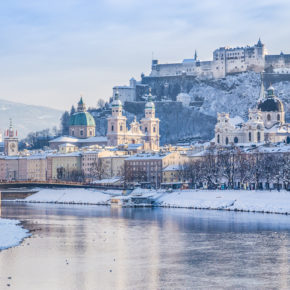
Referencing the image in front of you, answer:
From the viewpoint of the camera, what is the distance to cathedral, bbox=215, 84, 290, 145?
440ft

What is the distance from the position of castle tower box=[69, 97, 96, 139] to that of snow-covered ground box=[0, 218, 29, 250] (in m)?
114

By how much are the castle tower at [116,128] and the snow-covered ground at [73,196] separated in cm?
4865

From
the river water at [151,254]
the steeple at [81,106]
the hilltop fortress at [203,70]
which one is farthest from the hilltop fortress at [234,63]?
the river water at [151,254]

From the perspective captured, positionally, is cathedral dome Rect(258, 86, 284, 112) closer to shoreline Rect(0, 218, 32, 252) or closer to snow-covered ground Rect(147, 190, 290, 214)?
snow-covered ground Rect(147, 190, 290, 214)

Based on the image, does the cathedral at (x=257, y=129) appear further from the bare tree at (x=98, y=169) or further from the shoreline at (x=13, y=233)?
the shoreline at (x=13, y=233)

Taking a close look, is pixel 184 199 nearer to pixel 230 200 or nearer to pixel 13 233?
pixel 230 200

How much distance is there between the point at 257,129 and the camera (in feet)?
439

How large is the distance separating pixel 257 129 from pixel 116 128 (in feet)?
124

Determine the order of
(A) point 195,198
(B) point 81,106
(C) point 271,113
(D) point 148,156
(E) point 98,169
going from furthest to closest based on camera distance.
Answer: (B) point 81,106, (C) point 271,113, (E) point 98,169, (D) point 148,156, (A) point 195,198

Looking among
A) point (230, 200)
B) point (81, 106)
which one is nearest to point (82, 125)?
point (81, 106)

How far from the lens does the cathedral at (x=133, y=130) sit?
165375 millimetres

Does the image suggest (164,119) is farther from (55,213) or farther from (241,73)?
(55,213)

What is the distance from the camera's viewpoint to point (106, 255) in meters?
49.3

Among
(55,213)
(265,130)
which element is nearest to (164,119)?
(265,130)
